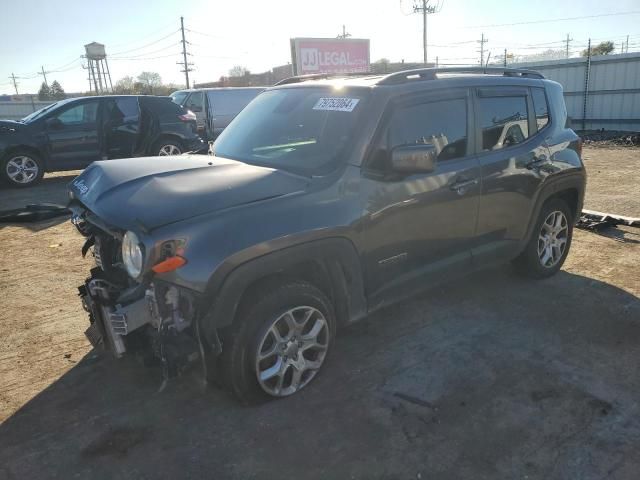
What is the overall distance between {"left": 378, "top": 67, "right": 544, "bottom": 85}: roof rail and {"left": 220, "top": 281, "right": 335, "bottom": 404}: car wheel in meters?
1.61

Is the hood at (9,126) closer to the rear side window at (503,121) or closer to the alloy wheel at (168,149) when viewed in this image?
the alloy wheel at (168,149)

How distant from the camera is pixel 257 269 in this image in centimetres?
279

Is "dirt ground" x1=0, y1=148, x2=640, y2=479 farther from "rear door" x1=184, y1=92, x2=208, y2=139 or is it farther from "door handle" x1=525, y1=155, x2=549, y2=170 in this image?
"rear door" x1=184, y1=92, x2=208, y2=139

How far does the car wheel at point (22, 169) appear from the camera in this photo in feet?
33.0

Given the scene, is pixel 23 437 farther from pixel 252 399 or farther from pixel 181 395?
pixel 252 399

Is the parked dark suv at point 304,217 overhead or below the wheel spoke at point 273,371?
overhead

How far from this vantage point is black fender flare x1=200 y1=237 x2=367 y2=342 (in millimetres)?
2705

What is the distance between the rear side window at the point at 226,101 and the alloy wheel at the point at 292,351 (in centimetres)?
1403

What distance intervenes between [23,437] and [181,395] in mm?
890

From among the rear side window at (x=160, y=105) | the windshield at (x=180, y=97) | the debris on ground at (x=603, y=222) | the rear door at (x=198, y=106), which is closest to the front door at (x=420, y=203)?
the debris on ground at (x=603, y=222)

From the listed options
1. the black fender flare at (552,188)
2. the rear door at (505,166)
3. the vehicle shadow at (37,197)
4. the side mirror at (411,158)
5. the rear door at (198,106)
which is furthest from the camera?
the rear door at (198,106)

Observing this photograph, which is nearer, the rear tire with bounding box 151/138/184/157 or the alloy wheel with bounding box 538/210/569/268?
the alloy wheel with bounding box 538/210/569/268

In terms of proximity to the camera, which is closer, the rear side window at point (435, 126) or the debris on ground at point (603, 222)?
the rear side window at point (435, 126)

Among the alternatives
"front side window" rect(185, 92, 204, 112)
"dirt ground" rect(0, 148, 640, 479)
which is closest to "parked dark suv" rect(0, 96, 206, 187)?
"front side window" rect(185, 92, 204, 112)
